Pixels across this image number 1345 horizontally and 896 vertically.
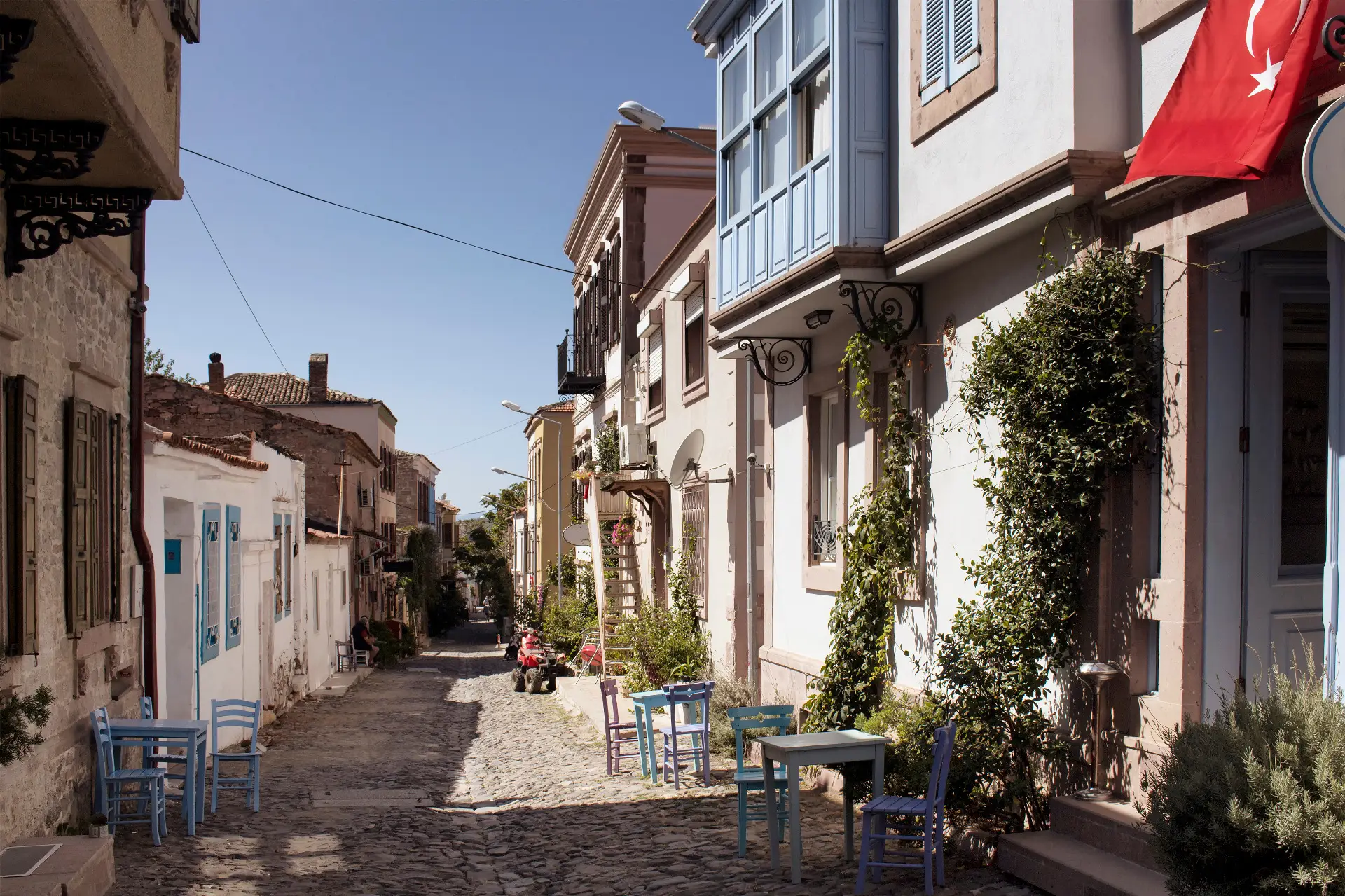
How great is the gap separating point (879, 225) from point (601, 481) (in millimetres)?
14696

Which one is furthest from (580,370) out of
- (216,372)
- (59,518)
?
(59,518)

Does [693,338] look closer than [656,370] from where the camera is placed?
Yes

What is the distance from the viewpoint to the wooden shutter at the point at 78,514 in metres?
8.53

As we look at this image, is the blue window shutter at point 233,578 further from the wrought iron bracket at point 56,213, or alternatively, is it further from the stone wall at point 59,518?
the wrought iron bracket at point 56,213

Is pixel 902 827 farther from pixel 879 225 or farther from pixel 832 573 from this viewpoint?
pixel 879 225

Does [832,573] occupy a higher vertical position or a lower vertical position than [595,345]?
lower

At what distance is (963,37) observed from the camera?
26.8ft

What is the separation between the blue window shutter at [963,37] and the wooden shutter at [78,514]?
261 inches

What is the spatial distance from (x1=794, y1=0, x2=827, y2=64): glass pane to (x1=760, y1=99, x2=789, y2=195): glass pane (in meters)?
0.60

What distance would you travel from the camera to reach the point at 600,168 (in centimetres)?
2639

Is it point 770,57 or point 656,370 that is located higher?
point 770,57

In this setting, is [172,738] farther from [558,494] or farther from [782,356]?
[558,494]

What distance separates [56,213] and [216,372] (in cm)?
3183

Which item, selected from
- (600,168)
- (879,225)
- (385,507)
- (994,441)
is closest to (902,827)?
(994,441)
